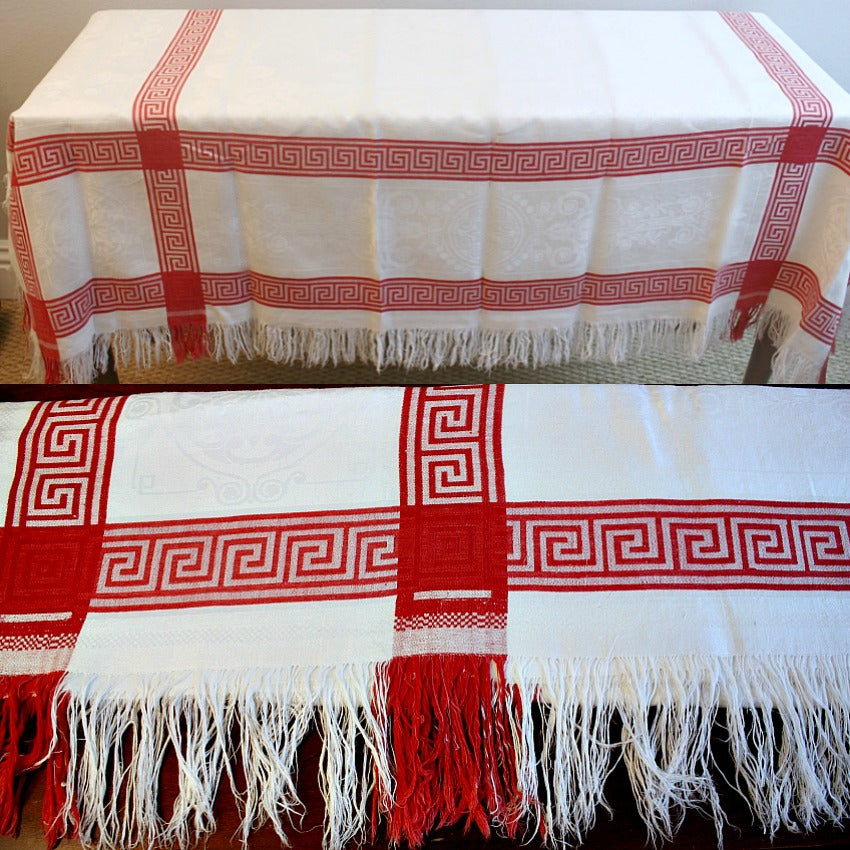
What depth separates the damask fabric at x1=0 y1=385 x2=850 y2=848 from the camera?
2.43ft

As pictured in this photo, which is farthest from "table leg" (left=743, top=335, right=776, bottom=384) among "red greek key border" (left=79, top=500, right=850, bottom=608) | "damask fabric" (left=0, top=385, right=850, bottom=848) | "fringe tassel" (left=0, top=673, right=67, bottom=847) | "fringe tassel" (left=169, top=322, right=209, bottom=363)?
"fringe tassel" (left=0, top=673, right=67, bottom=847)

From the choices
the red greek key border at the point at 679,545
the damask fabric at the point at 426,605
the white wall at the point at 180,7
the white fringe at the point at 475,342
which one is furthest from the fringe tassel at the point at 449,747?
the white wall at the point at 180,7

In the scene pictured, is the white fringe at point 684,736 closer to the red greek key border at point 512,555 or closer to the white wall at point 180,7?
the red greek key border at point 512,555

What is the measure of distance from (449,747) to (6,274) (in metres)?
1.56

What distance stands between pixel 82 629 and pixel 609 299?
2.91 ft

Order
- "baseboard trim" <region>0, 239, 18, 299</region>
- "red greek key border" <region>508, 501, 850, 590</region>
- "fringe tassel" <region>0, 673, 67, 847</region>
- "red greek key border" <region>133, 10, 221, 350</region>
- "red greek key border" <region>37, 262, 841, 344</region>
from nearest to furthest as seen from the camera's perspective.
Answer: "fringe tassel" <region>0, 673, 67, 847</region> < "red greek key border" <region>508, 501, 850, 590</region> < "red greek key border" <region>133, 10, 221, 350</region> < "red greek key border" <region>37, 262, 841, 344</region> < "baseboard trim" <region>0, 239, 18, 299</region>

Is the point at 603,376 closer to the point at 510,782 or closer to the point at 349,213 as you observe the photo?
the point at 349,213

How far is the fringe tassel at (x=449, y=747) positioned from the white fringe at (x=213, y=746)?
0.07 feet

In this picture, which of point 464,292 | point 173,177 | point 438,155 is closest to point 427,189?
point 438,155

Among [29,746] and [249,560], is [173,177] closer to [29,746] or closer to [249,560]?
[249,560]

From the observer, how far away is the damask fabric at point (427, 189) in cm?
118

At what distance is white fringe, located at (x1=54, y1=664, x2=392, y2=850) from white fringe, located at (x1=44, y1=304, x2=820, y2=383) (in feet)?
2.21

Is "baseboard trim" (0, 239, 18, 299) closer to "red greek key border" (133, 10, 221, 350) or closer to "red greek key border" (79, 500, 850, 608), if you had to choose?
"red greek key border" (133, 10, 221, 350)

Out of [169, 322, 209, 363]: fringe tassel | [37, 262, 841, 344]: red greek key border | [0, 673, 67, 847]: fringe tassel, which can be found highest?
[0, 673, 67, 847]: fringe tassel
